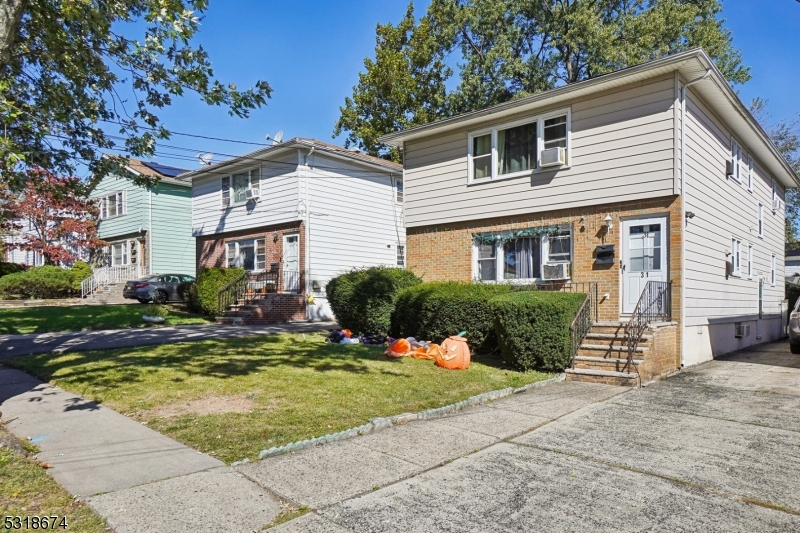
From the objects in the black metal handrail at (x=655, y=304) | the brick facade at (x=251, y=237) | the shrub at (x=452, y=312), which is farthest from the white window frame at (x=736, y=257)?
the brick facade at (x=251, y=237)

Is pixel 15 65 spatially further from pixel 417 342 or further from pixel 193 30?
pixel 417 342

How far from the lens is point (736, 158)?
557 inches

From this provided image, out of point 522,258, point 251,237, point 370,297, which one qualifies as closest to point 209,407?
point 370,297

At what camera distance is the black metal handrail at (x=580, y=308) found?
31.6 feet

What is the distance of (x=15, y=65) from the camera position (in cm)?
811

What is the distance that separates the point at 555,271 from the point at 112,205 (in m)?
26.5

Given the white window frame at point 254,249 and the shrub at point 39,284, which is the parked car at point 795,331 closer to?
the white window frame at point 254,249

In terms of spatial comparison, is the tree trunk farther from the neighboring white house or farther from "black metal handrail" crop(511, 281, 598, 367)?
the neighboring white house

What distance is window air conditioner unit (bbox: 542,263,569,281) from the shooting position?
1206 cm

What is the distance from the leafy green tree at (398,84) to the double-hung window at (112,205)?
42.2 feet

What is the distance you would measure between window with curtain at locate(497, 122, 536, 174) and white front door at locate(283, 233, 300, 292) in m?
9.17

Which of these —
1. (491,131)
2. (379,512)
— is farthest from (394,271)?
(379,512)

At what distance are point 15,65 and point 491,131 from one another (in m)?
9.79

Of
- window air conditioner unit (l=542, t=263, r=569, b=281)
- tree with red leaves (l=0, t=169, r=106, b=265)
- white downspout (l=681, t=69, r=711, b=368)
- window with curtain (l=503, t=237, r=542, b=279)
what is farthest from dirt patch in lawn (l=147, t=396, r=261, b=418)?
tree with red leaves (l=0, t=169, r=106, b=265)
